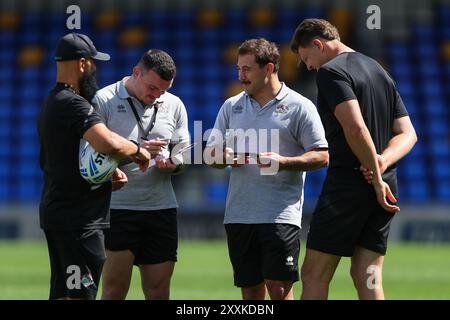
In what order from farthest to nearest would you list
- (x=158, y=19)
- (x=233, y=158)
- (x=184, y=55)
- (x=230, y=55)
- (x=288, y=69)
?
(x=158, y=19) → (x=184, y=55) → (x=230, y=55) → (x=288, y=69) → (x=233, y=158)

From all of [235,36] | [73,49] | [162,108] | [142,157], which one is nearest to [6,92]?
[235,36]

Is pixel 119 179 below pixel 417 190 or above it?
above

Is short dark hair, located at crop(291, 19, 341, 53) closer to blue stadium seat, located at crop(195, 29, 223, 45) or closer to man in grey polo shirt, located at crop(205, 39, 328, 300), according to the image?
man in grey polo shirt, located at crop(205, 39, 328, 300)

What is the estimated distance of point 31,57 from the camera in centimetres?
2548

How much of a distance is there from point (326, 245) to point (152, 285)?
1.73 m

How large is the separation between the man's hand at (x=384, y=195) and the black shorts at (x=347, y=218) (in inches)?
4.1

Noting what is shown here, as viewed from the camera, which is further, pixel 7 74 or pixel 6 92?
pixel 7 74

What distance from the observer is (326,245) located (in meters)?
6.12

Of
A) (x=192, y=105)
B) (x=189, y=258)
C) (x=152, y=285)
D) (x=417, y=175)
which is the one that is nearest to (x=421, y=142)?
(x=417, y=175)

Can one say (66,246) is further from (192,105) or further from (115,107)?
(192,105)

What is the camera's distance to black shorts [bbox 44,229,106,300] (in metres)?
6.13

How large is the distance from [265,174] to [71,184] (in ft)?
4.99

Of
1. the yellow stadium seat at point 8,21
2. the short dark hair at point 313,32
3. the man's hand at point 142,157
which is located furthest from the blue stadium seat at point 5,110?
the short dark hair at point 313,32

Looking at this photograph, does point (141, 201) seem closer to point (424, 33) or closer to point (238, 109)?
point (238, 109)
